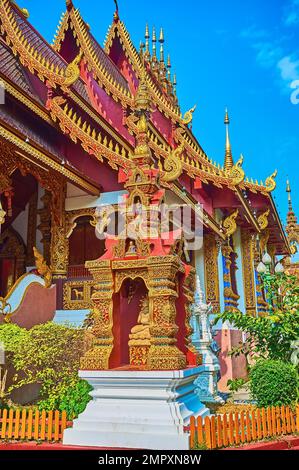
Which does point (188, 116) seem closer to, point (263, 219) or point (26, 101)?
point (263, 219)

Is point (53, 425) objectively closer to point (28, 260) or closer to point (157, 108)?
point (28, 260)

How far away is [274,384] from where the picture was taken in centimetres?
501

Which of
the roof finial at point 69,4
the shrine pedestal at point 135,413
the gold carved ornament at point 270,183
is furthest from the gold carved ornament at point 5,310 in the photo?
the roof finial at point 69,4

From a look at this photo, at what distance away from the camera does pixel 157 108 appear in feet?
41.3

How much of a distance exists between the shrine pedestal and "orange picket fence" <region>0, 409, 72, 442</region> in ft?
0.44

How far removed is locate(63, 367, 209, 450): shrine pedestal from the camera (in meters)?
3.85

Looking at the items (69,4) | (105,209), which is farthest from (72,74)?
(69,4)

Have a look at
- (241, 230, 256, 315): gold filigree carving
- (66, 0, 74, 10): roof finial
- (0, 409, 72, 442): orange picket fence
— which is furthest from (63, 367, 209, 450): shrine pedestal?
(66, 0, 74, 10): roof finial

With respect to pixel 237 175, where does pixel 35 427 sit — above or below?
below

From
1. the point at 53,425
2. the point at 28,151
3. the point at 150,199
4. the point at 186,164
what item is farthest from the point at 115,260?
the point at 186,164

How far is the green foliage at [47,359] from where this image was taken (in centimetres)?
553

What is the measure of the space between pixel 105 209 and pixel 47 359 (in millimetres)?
3135

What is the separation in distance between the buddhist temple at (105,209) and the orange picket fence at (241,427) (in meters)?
0.60

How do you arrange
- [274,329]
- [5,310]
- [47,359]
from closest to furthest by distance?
1. [47,359]
2. [274,329]
3. [5,310]
